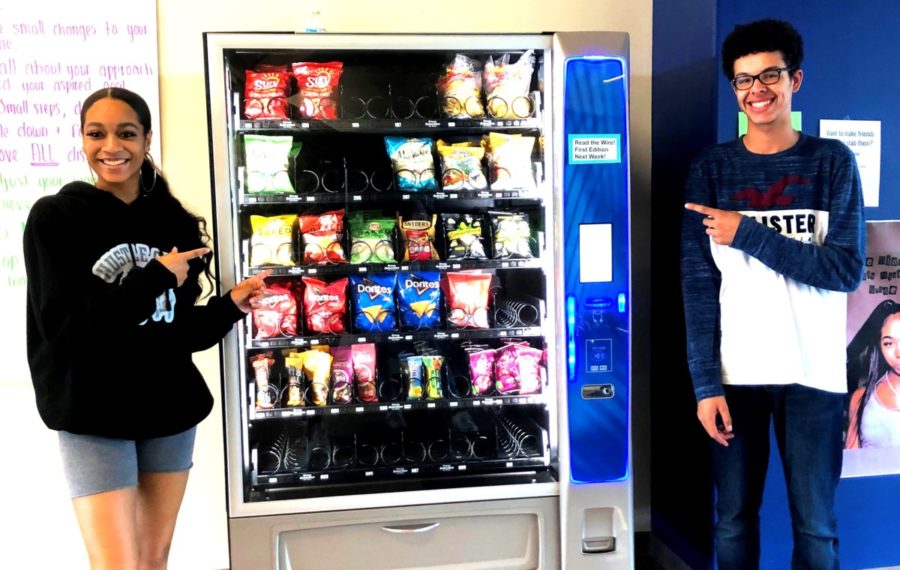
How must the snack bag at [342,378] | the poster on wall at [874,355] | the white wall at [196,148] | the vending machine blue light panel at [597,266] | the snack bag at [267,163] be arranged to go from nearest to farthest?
the vending machine blue light panel at [597,266]
the snack bag at [267,163]
the snack bag at [342,378]
the poster on wall at [874,355]
the white wall at [196,148]

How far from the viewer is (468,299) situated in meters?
2.25

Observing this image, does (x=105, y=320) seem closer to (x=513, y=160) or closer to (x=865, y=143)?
(x=513, y=160)

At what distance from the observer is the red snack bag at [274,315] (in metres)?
2.12

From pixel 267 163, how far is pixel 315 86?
0.97 ft

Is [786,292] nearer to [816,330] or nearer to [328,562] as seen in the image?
[816,330]

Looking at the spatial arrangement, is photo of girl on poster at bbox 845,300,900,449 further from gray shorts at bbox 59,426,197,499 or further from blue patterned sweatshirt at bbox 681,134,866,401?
gray shorts at bbox 59,426,197,499

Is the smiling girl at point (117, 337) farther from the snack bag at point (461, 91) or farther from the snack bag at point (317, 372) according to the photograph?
the snack bag at point (461, 91)

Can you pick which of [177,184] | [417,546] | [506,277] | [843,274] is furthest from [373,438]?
[843,274]

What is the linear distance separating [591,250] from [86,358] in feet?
4.57

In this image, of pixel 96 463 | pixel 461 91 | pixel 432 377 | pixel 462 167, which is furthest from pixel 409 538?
pixel 461 91

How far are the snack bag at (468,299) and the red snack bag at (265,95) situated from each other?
78 centimetres

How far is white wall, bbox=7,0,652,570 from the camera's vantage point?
97.6 inches

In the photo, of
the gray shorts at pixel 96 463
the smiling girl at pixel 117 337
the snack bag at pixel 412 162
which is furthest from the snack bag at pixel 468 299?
the gray shorts at pixel 96 463

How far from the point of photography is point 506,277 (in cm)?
235
